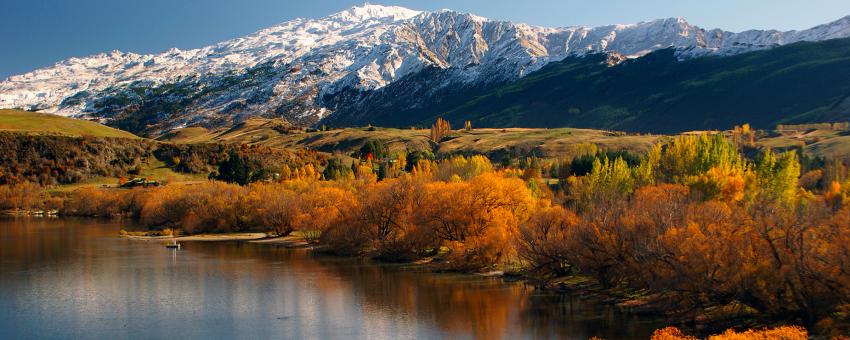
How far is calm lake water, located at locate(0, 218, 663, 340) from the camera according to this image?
50250 millimetres

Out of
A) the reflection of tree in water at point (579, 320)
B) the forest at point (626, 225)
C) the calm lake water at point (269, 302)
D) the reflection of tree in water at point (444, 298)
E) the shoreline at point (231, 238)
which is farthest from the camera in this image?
the shoreline at point (231, 238)

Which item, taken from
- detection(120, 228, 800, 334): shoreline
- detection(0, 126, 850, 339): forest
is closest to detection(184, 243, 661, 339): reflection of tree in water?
detection(120, 228, 800, 334): shoreline

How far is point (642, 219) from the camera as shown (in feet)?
197

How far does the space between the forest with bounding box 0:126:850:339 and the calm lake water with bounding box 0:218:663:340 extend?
4.51 meters

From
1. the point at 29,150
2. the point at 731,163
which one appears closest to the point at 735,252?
the point at 731,163

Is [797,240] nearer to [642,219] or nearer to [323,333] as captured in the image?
[642,219]

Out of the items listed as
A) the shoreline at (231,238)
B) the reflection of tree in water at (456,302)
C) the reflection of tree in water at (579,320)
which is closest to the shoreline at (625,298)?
the reflection of tree in water at (579,320)

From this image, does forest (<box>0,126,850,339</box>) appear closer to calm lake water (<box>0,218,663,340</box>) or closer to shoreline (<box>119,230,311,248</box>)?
shoreline (<box>119,230,311,248</box>)

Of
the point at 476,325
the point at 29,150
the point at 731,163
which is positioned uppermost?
the point at 29,150

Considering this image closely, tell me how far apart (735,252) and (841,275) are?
6852mm

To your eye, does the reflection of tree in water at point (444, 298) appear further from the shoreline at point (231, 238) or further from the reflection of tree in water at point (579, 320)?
the shoreline at point (231, 238)

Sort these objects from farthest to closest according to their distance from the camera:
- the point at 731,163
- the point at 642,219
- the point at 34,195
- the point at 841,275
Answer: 1. the point at 34,195
2. the point at 731,163
3. the point at 642,219
4. the point at 841,275

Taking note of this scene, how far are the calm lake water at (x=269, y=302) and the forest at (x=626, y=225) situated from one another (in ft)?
14.8

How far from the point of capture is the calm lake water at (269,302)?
165ft
